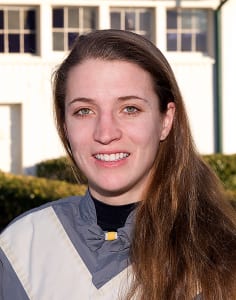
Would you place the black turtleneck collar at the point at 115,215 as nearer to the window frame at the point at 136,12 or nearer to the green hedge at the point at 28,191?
the green hedge at the point at 28,191

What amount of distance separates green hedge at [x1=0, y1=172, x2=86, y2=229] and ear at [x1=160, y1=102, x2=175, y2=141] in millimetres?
5919

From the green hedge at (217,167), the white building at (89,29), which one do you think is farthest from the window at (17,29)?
the green hedge at (217,167)

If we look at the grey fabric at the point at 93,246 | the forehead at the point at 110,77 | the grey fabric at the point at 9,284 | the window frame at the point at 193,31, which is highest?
the window frame at the point at 193,31

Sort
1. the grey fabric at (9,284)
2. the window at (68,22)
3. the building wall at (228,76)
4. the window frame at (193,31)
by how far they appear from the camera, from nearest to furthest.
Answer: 1. the grey fabric at (9,284)
2. the window at (68,22)
3. the building wall at (228,76)
4. the window frame at (193,31)

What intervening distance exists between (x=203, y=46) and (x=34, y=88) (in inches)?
123

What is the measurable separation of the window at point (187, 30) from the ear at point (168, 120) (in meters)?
12.5

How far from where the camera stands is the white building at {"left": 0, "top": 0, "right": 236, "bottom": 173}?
14.5 metres

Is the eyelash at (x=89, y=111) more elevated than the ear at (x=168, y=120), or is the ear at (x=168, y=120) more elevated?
the eyelash at (x=89, y=111)

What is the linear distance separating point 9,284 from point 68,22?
491 inches

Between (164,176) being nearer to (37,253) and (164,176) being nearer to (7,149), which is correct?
(37,253)

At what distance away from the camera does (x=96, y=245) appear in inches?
101

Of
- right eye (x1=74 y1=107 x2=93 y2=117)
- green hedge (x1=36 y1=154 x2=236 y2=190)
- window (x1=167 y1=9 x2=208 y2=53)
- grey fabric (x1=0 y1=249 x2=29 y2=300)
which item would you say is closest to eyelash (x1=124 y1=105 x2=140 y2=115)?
right eye (x1=74 y1=107 x2=93 y2=117)

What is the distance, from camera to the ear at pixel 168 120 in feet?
8.68

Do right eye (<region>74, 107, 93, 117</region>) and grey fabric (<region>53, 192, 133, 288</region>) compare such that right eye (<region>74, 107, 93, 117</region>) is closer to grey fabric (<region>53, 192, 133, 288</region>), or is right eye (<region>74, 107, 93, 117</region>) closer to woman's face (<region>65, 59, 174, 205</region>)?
woman's face (<region>65, 59, 174, 205</region>)
